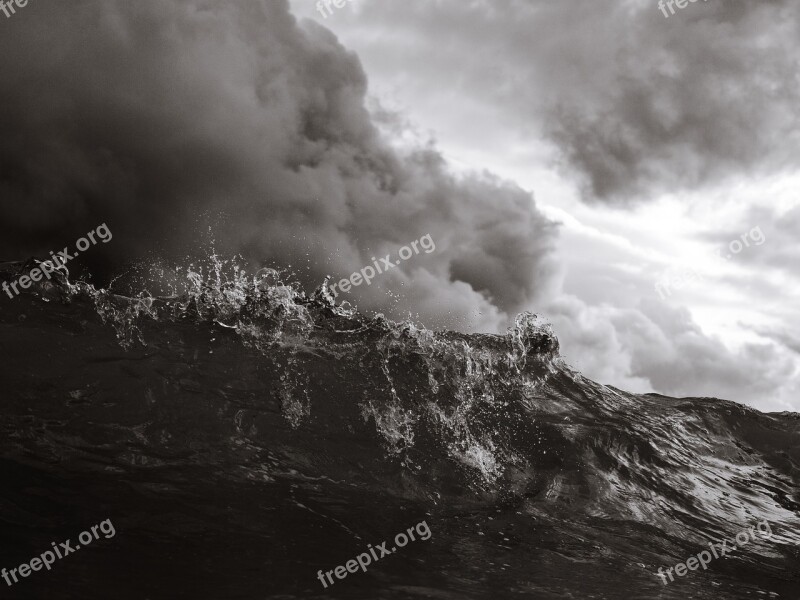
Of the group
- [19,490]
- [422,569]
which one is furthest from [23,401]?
[422,569]

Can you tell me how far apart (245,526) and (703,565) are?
18.3ft

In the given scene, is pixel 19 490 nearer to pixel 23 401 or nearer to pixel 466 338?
pixel 23 401

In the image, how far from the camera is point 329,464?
8.14 m

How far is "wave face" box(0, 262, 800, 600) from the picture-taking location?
634cm

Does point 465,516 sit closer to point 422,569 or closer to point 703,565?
point 422,569

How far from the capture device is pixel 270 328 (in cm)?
1012

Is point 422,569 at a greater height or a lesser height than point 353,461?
lesser

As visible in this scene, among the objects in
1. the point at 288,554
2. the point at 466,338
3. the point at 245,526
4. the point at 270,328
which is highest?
the point at 270,328

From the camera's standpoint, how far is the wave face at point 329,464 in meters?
6.34

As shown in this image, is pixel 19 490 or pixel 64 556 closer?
pixel 64 556

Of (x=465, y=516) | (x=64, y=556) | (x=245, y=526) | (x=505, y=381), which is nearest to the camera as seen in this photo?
(x=64, y=556)

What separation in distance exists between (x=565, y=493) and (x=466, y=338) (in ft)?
12.6

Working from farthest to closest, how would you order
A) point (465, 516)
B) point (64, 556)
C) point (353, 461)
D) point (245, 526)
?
point (353, 461) < point (465, 516) < point (245, 526) < point (64, 556)

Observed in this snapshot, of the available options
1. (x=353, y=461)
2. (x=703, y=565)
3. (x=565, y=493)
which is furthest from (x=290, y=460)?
(x=703, y=565)
